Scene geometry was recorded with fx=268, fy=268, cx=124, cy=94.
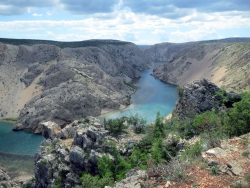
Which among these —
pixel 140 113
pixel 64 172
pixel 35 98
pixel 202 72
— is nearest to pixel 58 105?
pixel 35 98

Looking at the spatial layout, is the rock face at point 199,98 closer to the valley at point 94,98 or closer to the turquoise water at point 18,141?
the valley at point 94,98

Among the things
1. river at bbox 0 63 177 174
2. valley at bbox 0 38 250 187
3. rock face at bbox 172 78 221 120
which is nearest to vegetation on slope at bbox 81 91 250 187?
valley at bbox 0 38 250 187

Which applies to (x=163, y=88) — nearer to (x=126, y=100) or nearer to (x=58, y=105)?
(x=126, y=100)

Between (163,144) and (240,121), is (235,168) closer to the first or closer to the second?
(240,121)

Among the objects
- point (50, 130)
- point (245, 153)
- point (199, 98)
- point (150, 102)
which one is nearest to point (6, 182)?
point (50, 130)

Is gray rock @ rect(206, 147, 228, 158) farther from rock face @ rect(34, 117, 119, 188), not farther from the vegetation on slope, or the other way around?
rock face @ rect(34, 117, 119, 188)

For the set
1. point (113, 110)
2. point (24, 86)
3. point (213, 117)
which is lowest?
point (113, 110)

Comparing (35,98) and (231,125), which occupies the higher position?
(231,125)
